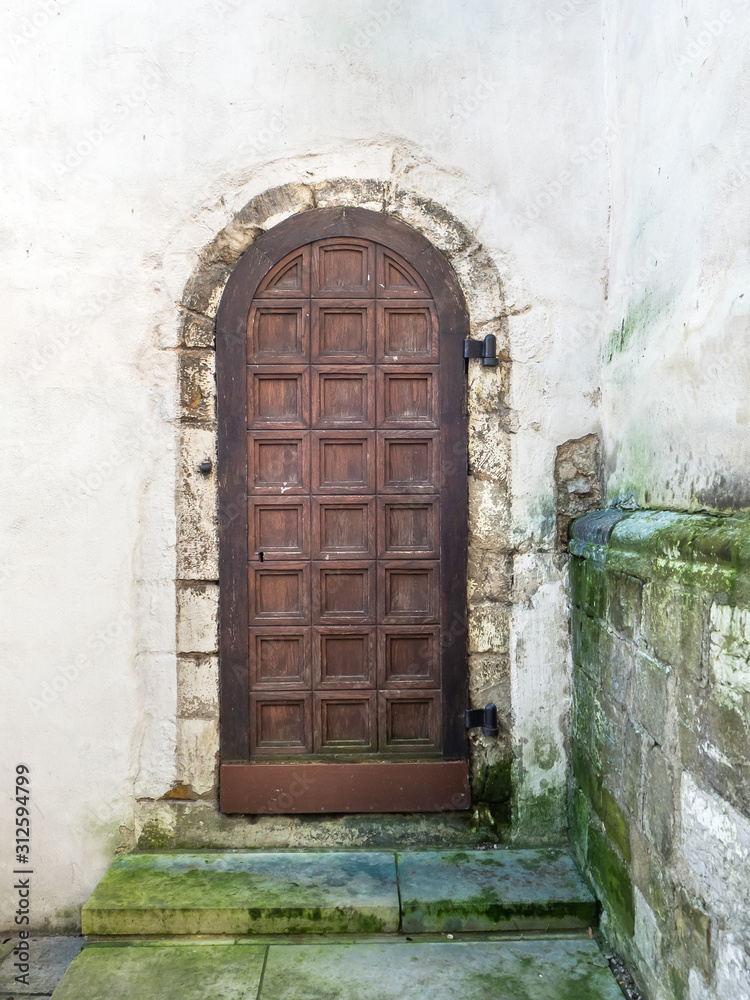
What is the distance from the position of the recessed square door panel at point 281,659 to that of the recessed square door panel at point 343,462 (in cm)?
58

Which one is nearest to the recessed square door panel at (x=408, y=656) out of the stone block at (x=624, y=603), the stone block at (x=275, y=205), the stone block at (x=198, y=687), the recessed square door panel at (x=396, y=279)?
the stone block at (x=198, y=687)

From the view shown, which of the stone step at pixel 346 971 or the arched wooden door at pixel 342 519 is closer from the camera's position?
the stone step at pixel 346 971

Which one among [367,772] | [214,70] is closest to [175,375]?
[214,70]

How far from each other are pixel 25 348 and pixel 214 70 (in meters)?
1.28

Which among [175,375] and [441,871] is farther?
[175,375]

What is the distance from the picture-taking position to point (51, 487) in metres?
2.84

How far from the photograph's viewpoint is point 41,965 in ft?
8.65

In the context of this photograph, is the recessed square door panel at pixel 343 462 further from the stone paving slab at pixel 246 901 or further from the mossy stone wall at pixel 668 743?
the stone paving slab at pixel 246 901

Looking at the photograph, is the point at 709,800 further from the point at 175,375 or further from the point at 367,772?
the point at 175,375

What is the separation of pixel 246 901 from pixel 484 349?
2.14m

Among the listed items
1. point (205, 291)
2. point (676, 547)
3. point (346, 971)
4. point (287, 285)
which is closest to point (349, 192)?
point (287, 285)

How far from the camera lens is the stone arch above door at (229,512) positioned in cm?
286

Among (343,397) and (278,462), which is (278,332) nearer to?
(343,397)

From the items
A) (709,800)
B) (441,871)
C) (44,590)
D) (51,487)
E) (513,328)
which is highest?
(513,328)
